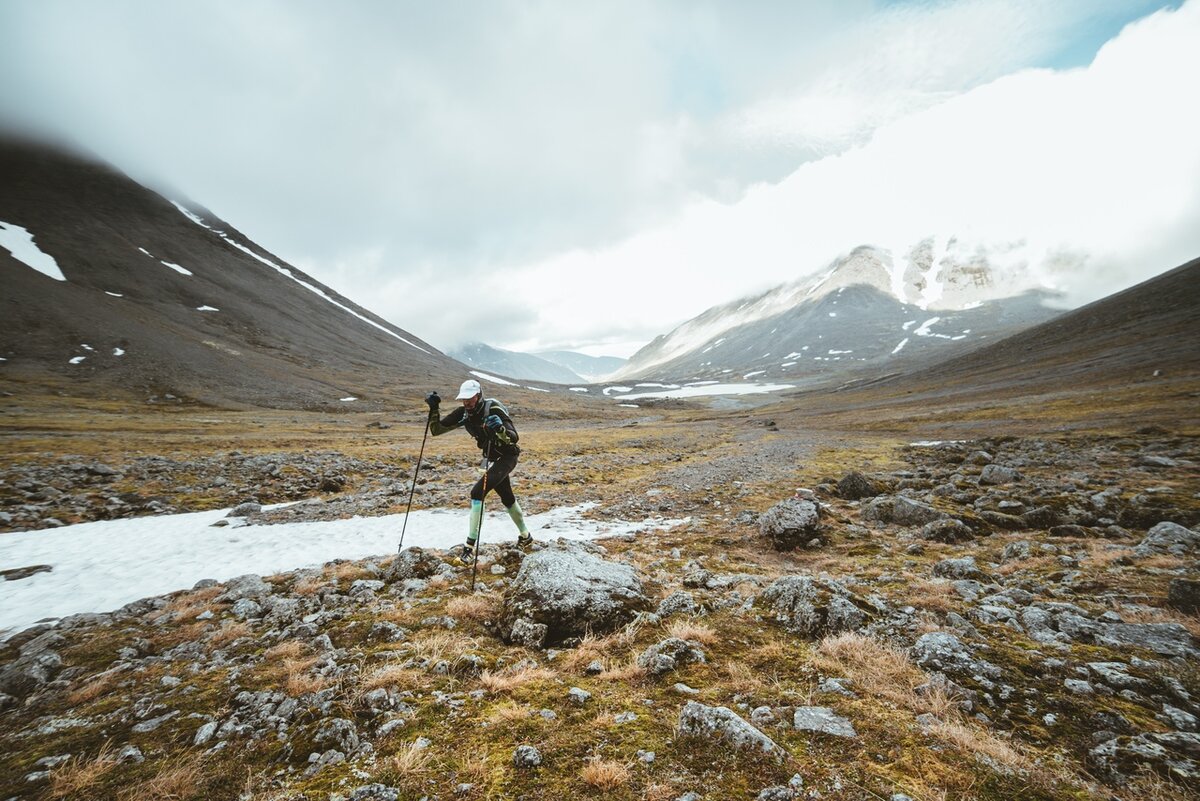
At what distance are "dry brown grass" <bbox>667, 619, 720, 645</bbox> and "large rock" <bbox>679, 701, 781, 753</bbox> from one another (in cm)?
195

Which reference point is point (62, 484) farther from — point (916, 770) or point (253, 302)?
point (253, 302)

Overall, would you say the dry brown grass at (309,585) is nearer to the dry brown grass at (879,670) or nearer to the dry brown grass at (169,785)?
the dry brown grass at (169,785)

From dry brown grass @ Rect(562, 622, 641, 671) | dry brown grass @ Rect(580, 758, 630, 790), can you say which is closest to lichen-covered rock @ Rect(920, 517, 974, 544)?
dry brown grass @ Rect(562, 622, 641, 671)

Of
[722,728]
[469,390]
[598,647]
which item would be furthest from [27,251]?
[722,728]

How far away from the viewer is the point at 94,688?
20.2 feet

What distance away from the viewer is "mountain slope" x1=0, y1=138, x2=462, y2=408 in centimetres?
9044

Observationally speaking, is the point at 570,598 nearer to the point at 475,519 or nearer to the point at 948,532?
the point at 475,519

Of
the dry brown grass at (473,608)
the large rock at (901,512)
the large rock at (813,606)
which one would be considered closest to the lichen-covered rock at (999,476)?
the large rock at (901,512)

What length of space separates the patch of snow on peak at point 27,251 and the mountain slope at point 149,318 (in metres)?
1.42

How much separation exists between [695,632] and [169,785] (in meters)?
6.03

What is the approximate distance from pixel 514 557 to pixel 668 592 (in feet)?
14.8

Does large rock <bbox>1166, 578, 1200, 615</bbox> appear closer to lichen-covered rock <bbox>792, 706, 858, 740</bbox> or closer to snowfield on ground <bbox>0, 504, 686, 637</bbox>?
lichen-covered rock <bbox>792, 706, 858, 740</bbox>

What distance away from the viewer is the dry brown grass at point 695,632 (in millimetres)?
6781

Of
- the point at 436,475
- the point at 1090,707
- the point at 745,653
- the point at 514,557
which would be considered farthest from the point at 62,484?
the point at 1090,707
